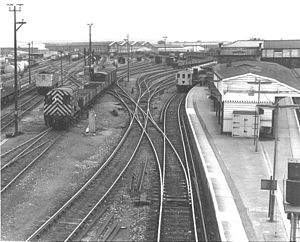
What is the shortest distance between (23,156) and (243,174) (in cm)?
989

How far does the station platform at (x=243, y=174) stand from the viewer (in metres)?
13.5

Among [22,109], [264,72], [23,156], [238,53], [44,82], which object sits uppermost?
[238,53]

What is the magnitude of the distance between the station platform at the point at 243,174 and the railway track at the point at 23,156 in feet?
24.2

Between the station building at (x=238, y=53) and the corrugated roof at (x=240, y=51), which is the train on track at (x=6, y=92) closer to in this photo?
the station building at (x=238, y=53)

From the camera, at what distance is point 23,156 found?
21812 mm

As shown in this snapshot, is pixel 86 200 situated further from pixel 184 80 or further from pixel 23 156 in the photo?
pixel 184 80

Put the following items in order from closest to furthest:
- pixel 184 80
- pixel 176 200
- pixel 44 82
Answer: pixel 176 200 → pixel 44 82 → pixel 184 80

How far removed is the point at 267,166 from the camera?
20250 mm

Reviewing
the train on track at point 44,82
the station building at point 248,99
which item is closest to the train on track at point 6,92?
the train on track at point 44,82

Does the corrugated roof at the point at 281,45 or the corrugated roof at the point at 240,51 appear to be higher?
the corrugated roof at the point at 281,45

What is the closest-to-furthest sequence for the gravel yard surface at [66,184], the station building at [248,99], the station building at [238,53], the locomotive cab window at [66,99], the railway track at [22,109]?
1. the gravel yard surface at [66,184]
2. the station building at [248,99]
3. the locomotive cab window at [66,99]
4. the railway track at [22,109]
5. the station building at [238,53]

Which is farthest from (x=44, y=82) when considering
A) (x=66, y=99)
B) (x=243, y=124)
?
(x=243, y=124)

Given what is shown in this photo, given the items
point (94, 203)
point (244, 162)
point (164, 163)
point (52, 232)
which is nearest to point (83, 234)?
point (52, 232)

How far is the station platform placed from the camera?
13523 millimetres
